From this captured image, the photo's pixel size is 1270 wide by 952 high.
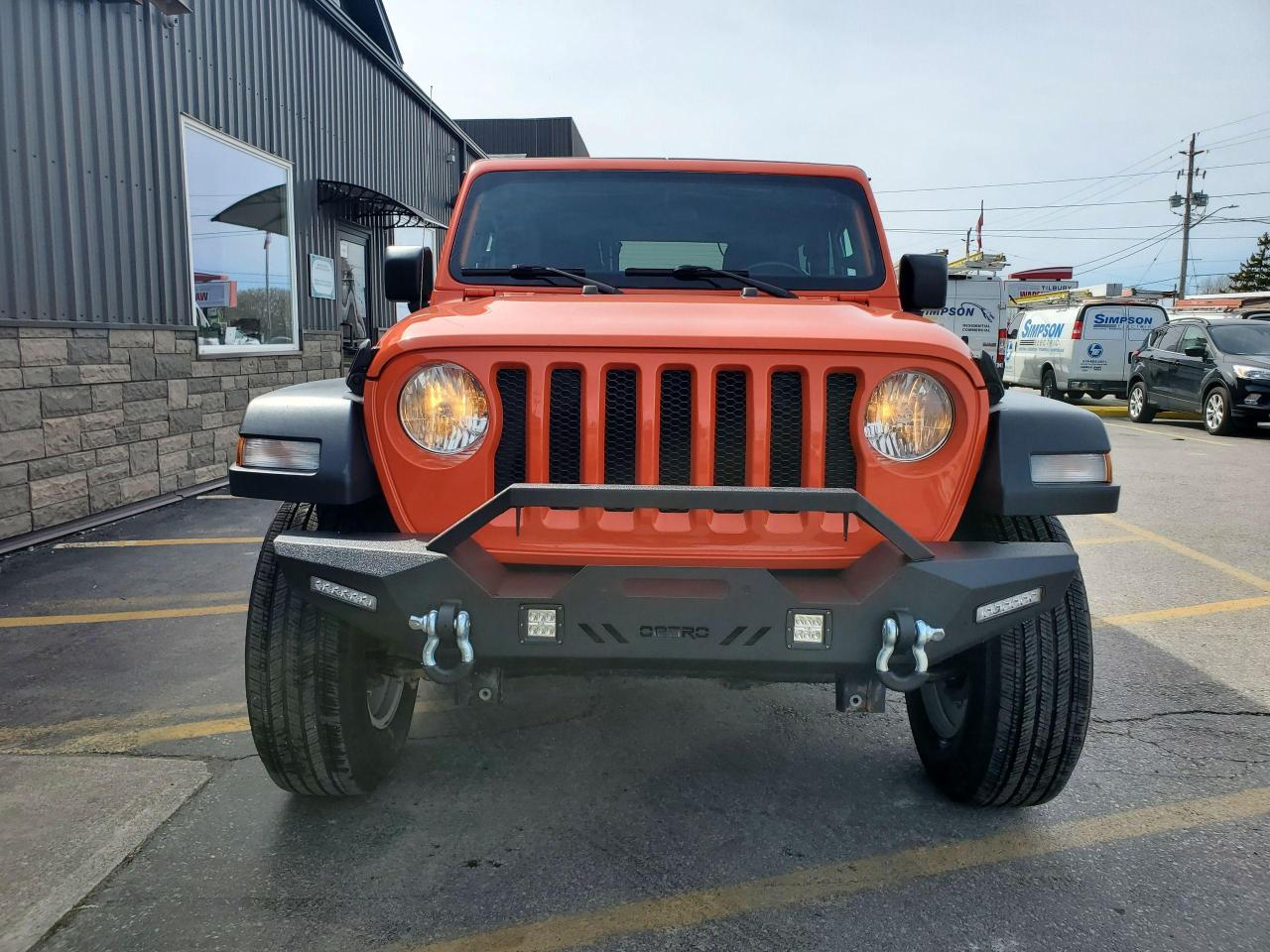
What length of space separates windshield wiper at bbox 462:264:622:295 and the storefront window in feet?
18.8

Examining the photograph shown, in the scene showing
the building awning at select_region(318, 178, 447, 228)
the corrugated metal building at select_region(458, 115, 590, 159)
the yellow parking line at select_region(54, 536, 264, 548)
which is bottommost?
the yellow parking line at select_region(54, 536, 264, 548)

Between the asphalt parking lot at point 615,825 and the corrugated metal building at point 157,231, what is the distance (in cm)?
271

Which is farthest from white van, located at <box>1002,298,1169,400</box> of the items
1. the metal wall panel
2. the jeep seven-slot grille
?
the jeep seven-slot grille

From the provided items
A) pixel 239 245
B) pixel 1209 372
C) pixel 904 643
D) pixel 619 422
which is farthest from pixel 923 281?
pixel 1209 372

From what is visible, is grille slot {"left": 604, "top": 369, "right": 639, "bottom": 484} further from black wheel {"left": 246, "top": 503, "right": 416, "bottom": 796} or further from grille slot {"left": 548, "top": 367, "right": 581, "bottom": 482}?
black wheel {"left": 246, "top": 503, "right": 416, "bottom": 796}

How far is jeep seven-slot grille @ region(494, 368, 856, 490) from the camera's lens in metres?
2.45

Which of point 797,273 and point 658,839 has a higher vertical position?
point 797,273

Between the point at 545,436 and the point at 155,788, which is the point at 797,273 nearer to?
the point at 545,436

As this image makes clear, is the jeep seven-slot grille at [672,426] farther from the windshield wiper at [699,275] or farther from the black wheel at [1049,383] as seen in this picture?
the black wheel at [1049,383]

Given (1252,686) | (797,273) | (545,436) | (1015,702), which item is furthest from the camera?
(1252,686)

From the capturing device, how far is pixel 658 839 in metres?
2.71

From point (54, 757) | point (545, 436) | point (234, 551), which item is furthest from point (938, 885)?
point (234, 551)

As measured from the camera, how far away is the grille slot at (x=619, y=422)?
2457 millimetres

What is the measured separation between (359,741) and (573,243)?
6.32 feet
